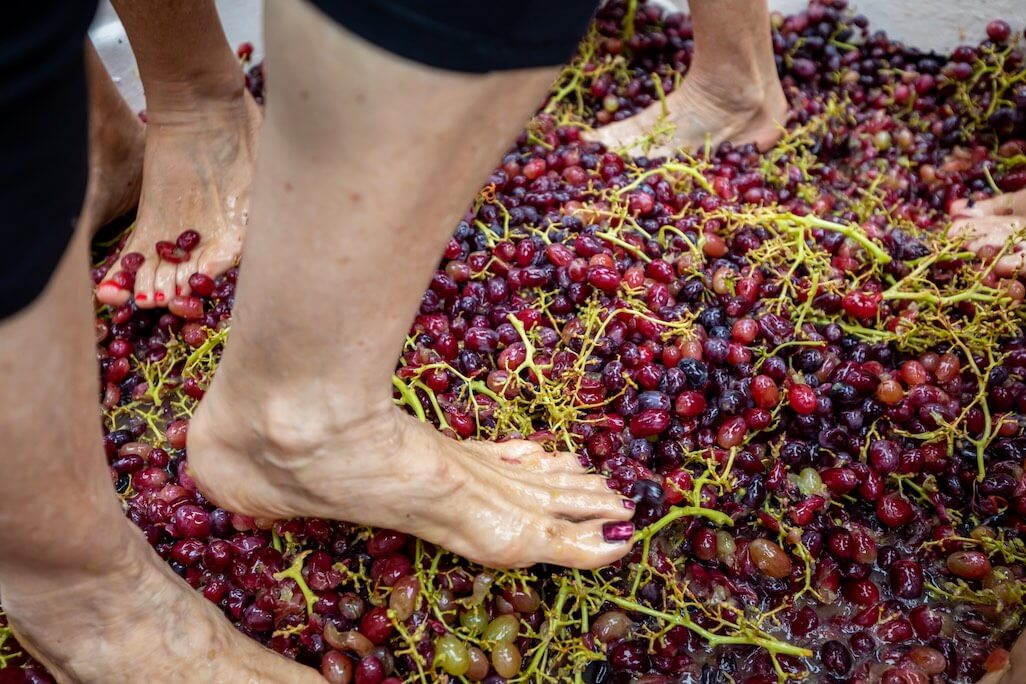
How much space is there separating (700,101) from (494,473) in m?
1.30

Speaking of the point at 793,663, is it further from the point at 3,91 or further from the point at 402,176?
the point at 3,91

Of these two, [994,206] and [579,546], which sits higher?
[994,206]

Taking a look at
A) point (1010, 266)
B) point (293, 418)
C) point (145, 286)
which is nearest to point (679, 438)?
point (293, 418)

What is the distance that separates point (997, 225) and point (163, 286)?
73.3 inches

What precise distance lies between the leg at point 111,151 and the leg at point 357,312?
993 millimetres

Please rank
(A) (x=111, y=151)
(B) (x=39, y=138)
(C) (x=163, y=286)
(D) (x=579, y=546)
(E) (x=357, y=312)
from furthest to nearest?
(A) (x=111, y=151), (C) (x=163, y=286), (D) (x=579, y=546), (E) (x=357, y=312), (B) (x=39, y=138)

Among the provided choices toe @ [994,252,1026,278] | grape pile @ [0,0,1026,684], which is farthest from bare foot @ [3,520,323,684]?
toe @ [994,252,1026,278]

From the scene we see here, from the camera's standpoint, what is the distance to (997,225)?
194 cm

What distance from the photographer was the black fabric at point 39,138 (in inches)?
23.6

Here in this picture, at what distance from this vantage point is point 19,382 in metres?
0.74

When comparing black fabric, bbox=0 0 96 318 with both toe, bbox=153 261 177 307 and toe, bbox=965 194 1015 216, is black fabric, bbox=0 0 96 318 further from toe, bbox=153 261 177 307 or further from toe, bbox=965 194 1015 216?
toe, bbox=965 194 1015 216

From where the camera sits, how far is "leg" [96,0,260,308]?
5.65 feet

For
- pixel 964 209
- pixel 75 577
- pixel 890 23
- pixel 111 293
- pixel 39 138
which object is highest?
pixel 39 138

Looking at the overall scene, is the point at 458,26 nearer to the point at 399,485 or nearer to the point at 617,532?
the point at 399,485
